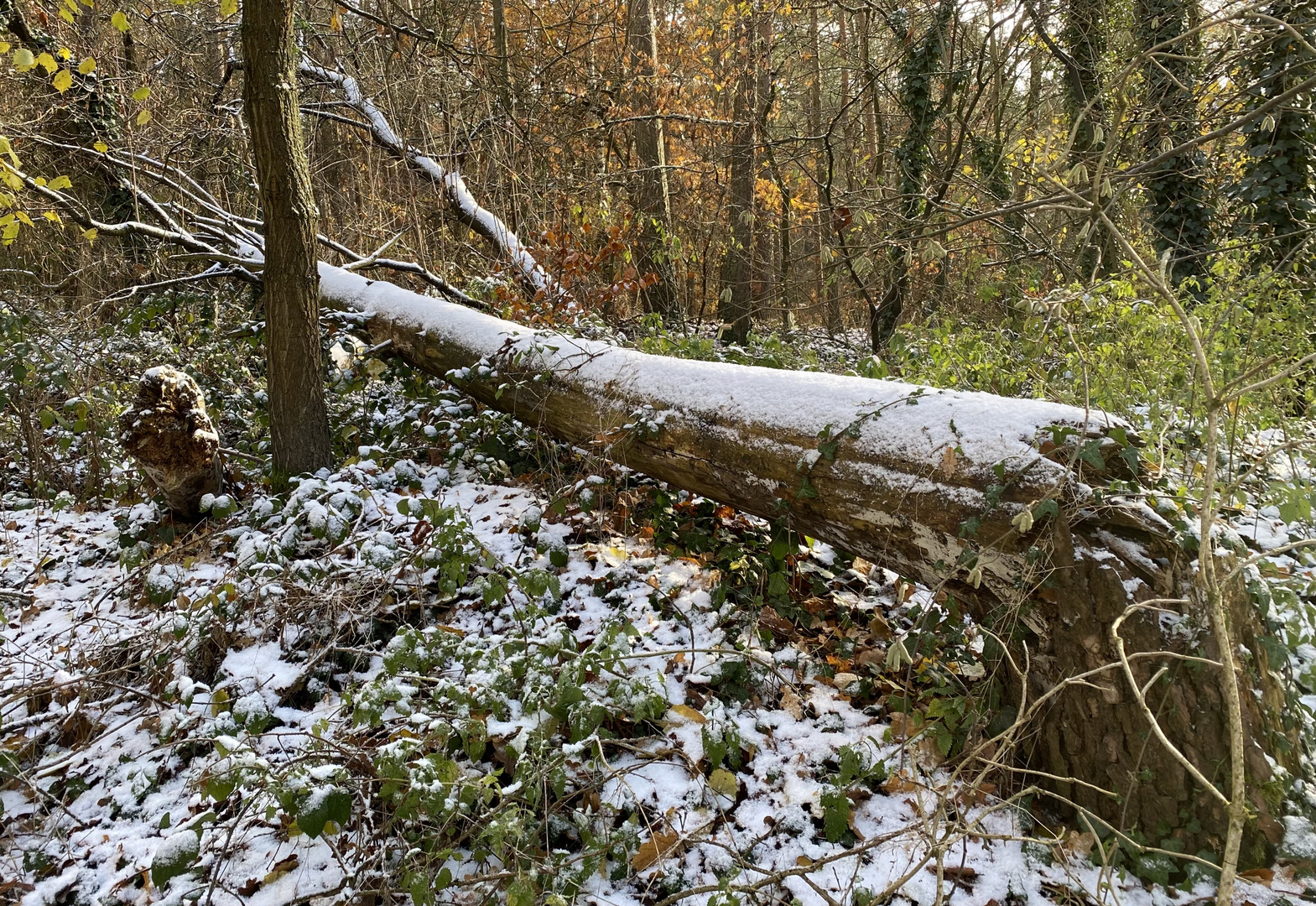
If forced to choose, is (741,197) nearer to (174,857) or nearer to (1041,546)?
(1041,546)

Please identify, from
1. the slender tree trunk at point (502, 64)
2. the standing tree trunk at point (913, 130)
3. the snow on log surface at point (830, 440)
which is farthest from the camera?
the standing tree trunk at point (913, 130)

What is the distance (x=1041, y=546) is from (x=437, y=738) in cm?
194

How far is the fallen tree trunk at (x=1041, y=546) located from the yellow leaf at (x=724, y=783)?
91 centimetres

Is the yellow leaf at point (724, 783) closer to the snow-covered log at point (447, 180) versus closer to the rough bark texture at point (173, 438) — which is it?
the rough bark texture at point (173, 438)

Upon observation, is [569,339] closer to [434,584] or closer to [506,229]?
[434,584]

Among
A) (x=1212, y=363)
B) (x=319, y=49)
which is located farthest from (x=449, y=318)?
(x=319, y=49)

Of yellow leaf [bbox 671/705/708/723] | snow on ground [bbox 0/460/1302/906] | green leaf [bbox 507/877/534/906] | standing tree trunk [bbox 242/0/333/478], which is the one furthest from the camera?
standing tree trunk [bbox 242/0/333/478]

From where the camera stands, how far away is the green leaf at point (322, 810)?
5.96 ft

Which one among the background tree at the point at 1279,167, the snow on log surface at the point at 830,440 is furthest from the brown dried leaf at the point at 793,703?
the background tree at the point at 1279,167

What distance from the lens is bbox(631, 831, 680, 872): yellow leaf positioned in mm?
2055

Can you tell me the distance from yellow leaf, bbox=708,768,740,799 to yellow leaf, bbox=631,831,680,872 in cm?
21

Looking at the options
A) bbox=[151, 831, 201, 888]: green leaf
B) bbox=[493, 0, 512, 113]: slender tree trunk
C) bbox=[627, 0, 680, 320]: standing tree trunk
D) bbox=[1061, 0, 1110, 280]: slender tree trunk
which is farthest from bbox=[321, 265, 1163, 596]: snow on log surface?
bbox=[627, 0, 680, 320]: standing tree trunk

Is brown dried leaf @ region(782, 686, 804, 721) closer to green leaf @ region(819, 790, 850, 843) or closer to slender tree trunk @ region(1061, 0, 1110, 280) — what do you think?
green leaf @ region(819, 790, 850, 843)

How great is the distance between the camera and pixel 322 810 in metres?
1.83
